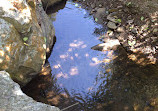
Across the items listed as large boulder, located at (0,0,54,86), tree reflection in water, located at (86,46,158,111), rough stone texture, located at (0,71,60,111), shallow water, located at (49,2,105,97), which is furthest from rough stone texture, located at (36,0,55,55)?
rough stone texture, located at (0,71,60,111)

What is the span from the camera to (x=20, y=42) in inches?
167

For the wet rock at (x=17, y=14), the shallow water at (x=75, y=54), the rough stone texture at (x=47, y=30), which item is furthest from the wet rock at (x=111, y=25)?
the wet rock at (x=17, y=14)

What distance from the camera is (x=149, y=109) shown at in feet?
13.7

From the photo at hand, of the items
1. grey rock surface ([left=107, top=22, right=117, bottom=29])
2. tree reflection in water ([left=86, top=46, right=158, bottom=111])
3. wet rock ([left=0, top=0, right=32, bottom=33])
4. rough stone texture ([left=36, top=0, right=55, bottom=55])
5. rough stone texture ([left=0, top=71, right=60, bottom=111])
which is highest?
wet rock ([left=0, top=0, right=32, bottom=33])

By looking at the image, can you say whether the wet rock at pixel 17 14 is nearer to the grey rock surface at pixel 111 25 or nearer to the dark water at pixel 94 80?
the dark water at pixel 94 80

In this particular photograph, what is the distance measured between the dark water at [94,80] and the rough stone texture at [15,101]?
5.88ft

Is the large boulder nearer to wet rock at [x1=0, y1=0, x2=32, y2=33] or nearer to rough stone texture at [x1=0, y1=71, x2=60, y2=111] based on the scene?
wet rock at [x1=0, y1=0, x2=32, y2=33]

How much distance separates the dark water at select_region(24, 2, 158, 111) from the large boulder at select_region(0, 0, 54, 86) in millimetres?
714

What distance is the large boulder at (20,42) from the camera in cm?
389

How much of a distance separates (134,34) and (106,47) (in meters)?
1.20

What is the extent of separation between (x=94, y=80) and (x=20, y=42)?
2.30 metres

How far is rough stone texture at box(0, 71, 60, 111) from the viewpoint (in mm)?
2549

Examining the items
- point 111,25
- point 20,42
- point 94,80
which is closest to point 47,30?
point 20,42

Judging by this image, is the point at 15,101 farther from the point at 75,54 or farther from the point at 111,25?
the point at 111,25
